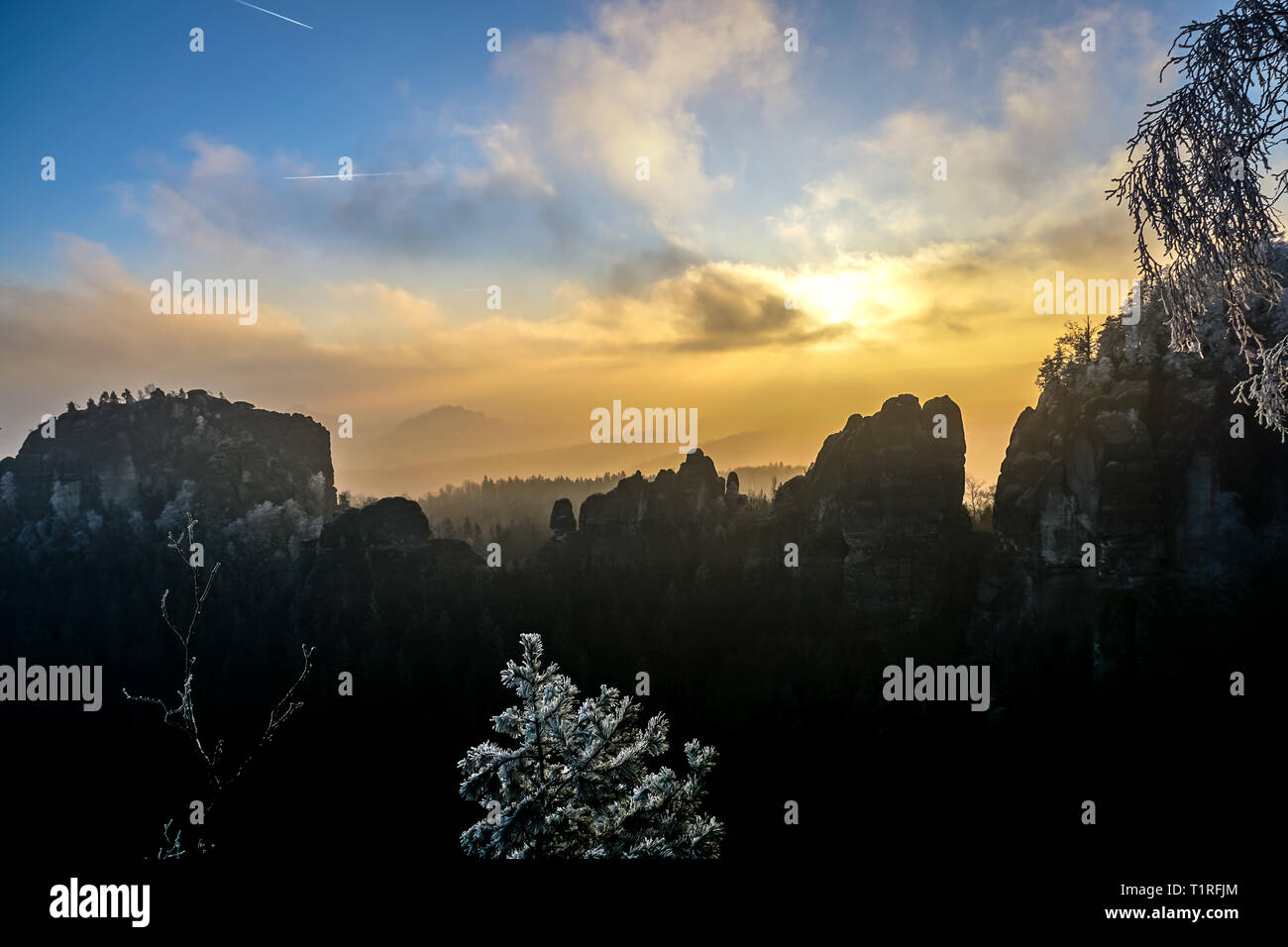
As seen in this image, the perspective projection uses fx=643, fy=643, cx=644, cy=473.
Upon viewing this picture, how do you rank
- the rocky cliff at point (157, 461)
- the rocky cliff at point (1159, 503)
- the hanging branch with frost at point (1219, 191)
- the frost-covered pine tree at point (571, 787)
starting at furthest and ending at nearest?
1. the rocky cliff at point (157, 461)
2. the rocky cliff at point (1159, 503)
3. the frost-covered pine tree at point (571, 787)
4. the hanging branch with frost at point (1219, 191)

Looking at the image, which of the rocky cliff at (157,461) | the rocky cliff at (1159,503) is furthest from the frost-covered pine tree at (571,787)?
the rocky cliff at (157,461)

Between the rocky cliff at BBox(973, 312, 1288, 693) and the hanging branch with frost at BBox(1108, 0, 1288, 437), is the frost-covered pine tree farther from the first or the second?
the rocky cliff at BBox(973, 312, 1288, 693)

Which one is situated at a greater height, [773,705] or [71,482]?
[71,482]

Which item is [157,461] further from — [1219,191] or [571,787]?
[1219,191]

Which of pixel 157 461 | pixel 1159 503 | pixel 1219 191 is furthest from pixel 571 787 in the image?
pixel 157 461

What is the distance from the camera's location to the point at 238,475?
9550 cm

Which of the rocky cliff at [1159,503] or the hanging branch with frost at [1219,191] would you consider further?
the rocky cliff at [1159,503]

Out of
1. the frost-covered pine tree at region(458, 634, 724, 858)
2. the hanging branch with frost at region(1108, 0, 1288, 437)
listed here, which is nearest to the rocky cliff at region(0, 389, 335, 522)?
the frost-covered pine tree at region(458, 634, 724, 858)

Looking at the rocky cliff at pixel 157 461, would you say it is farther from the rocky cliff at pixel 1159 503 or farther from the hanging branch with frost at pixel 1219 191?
the hanging branch with frost at pixel 1219 191

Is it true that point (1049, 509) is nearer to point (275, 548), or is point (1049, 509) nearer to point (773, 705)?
point (773, 705)

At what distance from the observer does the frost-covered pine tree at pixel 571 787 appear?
10891 mm

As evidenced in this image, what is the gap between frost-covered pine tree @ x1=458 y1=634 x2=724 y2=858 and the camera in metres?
10.9
